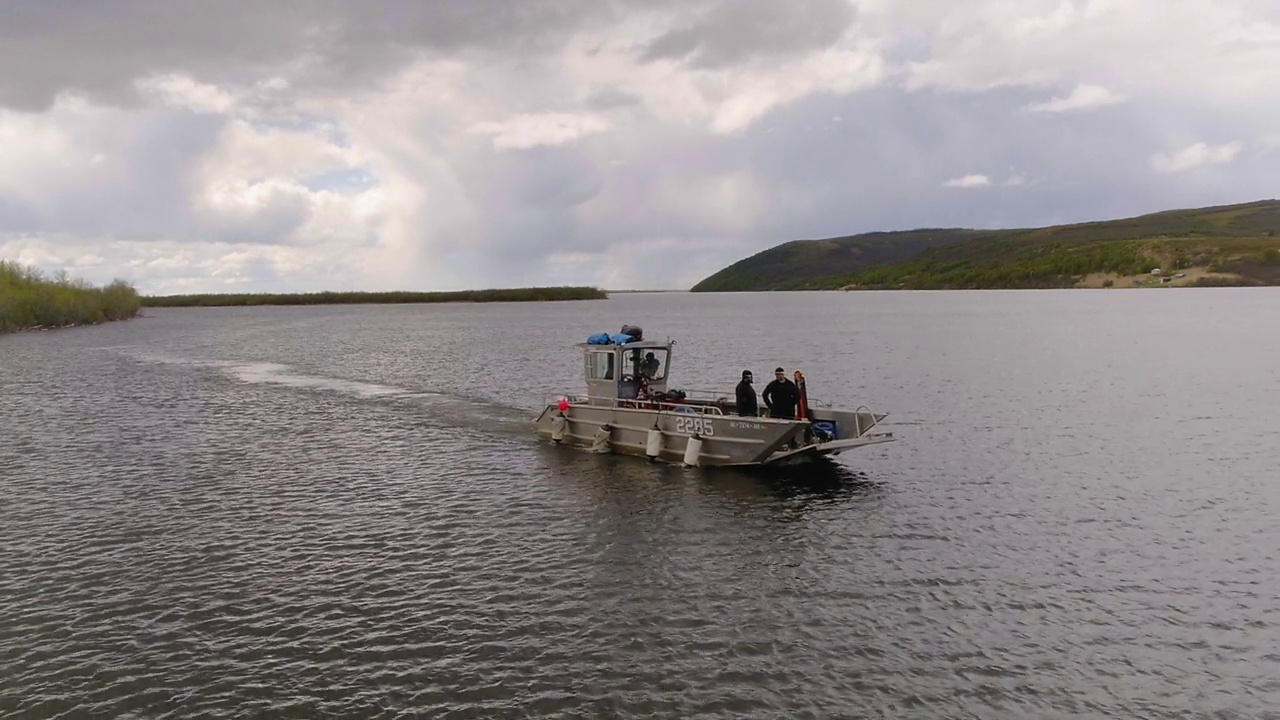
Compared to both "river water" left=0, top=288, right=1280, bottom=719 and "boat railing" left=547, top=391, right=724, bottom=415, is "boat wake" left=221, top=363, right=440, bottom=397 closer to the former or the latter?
"river water" left=0, top=288, right=1280, bottom=719

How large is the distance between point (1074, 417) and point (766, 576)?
1037 inches

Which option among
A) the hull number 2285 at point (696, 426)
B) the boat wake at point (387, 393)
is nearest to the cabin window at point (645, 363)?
the hull number 2285 at point (696, 426)

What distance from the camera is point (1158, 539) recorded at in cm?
2114

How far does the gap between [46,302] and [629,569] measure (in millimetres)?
133819

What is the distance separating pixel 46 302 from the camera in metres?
123

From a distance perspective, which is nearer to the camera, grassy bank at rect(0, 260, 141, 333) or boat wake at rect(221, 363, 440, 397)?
boat wake at rect(221, 363, 440, 397)

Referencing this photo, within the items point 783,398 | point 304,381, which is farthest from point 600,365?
point 304,381

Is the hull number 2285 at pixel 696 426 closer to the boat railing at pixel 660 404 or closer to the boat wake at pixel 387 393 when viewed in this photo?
the boat railing at pixel 660 404

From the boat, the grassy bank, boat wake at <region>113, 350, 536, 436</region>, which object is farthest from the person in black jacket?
the grassy bank

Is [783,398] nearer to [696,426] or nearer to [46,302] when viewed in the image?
[696,426]

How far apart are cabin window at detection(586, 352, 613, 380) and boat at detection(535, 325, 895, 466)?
0.04 metres

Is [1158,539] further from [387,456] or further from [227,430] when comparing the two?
[227,430]

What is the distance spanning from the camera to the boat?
27.9 metres

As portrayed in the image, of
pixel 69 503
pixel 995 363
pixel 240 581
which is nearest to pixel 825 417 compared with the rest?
pixel 240 581
